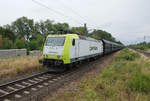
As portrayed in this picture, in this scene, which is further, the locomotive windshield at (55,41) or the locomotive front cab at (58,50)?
the locomotive windshield at (55,41)

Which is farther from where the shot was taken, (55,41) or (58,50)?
(55,41)

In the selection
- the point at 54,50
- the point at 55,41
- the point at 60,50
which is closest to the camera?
the point at 60,50

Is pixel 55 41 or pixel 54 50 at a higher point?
pixel 55 41

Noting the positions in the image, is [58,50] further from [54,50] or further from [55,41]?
[55,41]

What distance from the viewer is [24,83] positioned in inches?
253

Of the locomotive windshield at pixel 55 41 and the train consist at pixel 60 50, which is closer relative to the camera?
the train consist at pixel 60 50

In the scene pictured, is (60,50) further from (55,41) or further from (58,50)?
(55,41)

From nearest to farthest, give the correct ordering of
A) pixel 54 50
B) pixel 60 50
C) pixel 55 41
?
pixel 60 50 → pixel 54 50 → pixel 55 41

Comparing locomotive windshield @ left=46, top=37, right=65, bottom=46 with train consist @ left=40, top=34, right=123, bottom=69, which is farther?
locomotive windshield @ left=46, top=37, right=65, bottom=46

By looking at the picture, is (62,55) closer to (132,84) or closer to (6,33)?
(132,84)

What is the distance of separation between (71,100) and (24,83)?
337 centimetres

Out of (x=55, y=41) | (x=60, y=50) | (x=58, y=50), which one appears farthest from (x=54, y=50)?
(x=55, y=41)

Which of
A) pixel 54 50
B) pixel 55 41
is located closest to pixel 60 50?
pixel 54 50

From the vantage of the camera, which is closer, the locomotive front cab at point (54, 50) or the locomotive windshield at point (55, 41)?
the locomotive front cab at point (54, 50)
